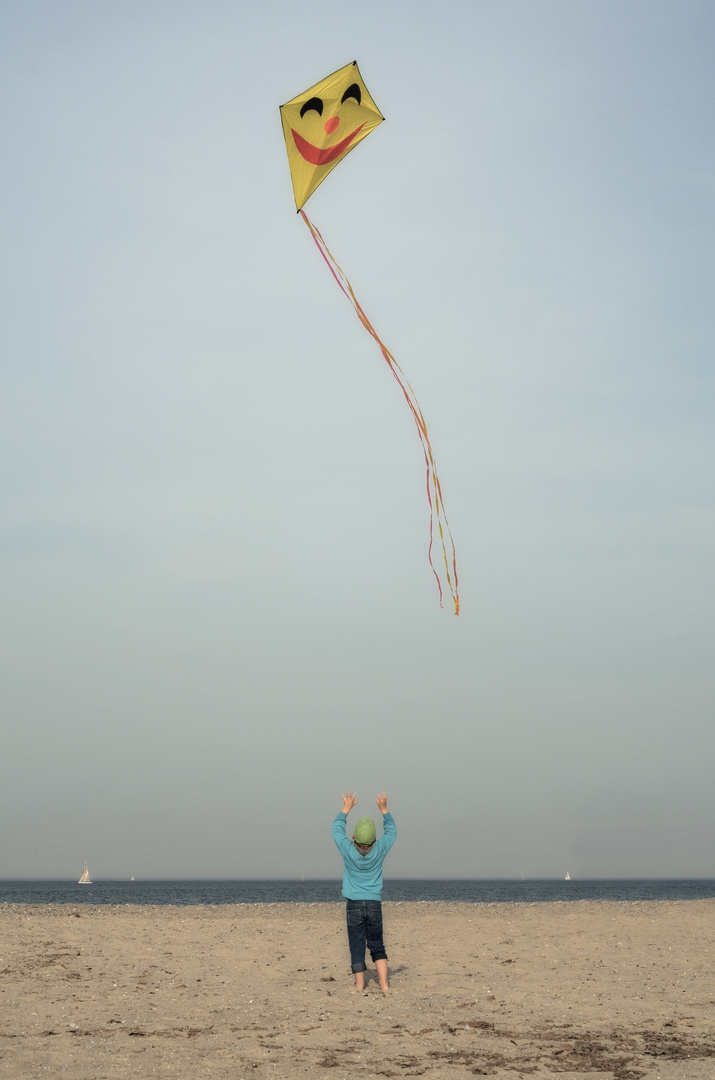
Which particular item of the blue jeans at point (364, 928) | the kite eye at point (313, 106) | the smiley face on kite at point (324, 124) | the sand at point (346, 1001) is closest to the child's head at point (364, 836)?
the blue jeans at point (364, 928)

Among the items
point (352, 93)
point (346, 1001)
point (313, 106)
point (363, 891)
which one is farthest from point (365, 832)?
point (352, 93)

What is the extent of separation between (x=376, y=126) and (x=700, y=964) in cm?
959

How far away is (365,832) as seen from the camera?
295 inches

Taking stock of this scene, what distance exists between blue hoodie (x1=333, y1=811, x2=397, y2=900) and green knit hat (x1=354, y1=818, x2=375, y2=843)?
9cm

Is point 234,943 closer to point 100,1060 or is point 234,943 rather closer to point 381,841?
point 381,841

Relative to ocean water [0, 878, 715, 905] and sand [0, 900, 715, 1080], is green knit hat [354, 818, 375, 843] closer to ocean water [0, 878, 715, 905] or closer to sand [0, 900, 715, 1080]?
sand [0, 900, 715, 1080]

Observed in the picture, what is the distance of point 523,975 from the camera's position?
8398 millimetres

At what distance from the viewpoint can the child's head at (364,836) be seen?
24.6 ft

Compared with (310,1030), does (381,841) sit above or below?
above

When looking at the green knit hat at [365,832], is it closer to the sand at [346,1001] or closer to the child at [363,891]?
the child at [363,891]

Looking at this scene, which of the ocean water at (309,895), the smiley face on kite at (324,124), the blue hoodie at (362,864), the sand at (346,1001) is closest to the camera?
the sand at (346,1001)

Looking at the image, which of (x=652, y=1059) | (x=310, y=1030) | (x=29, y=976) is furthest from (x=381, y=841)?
(x=29, y=976)

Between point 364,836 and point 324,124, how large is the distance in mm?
6884

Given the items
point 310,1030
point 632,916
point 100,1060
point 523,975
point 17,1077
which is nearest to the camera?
point 17,1077
